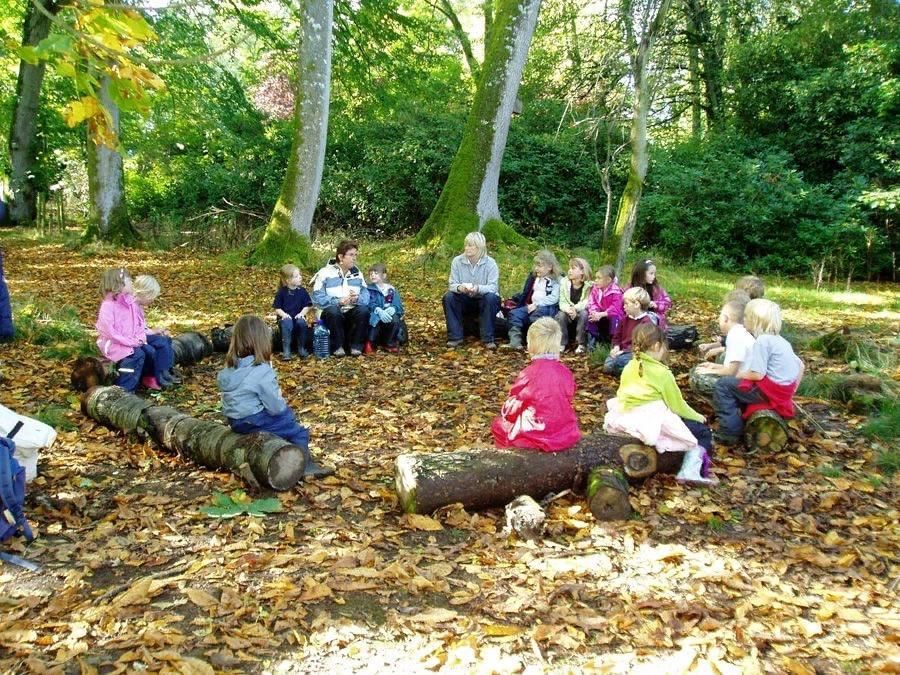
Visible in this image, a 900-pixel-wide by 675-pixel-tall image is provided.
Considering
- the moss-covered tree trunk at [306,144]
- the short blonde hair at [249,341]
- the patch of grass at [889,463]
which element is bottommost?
the patch of grass at [889,463]

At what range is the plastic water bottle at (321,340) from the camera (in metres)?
8.29

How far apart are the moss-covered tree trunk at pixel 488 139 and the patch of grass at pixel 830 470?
30.3 ft

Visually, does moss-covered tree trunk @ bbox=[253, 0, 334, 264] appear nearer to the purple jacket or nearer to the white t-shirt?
the purple jacket

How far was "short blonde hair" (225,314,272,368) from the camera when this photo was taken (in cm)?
487

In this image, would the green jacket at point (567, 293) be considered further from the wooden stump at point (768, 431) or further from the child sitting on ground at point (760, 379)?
the wooden stump at point (768, 431)

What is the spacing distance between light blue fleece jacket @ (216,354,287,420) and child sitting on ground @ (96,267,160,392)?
2.12 meters

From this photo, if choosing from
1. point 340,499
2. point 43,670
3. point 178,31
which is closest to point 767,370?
point 340,499

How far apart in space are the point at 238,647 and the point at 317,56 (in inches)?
456

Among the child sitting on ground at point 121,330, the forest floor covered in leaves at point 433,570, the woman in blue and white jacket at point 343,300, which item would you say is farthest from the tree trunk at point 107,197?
the forest floor covered in leaves at point 433,570

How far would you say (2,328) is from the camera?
791 cm

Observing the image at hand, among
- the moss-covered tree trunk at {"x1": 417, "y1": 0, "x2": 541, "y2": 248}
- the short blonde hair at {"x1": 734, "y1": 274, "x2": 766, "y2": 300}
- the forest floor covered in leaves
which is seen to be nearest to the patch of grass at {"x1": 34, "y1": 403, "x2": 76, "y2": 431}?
the forest floor covered in leaves

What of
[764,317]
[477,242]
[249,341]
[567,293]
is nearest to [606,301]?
[567,293]

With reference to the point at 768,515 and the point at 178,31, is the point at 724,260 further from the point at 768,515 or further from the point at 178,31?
the point at 178,31

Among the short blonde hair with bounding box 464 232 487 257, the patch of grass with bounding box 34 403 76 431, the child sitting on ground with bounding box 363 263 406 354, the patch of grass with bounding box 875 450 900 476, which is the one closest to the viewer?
the patch of grass with bounding box 875 450 900 476
